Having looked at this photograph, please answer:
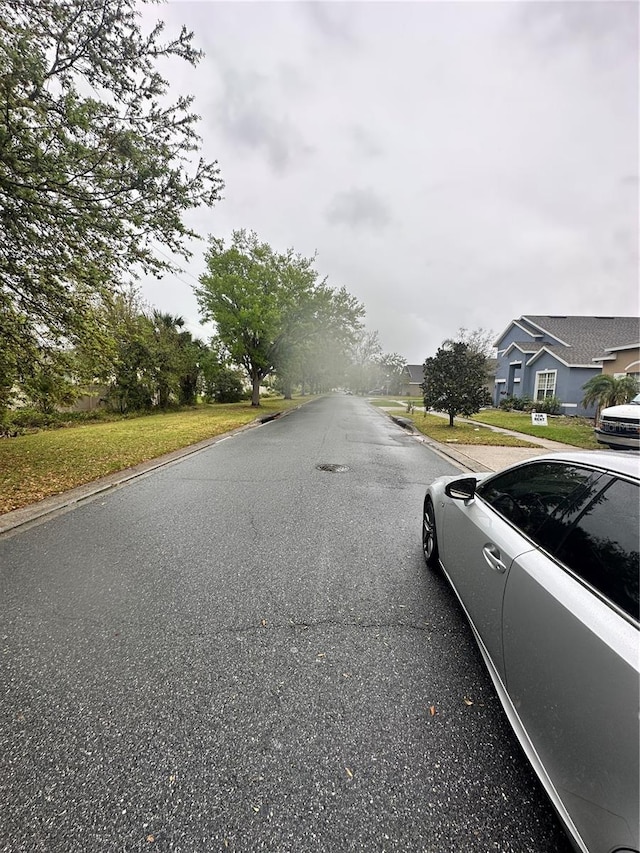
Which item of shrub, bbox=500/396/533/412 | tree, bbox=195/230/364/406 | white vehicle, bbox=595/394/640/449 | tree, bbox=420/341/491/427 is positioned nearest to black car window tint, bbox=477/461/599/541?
white vehicle, bbox=595/394/640/449

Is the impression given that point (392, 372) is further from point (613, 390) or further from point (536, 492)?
point (536, 492)

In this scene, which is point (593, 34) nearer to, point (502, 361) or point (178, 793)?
point (178, 793)

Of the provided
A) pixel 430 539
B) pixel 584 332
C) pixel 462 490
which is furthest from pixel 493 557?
pixel 584 332

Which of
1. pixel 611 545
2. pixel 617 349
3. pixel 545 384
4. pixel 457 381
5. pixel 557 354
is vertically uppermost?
pixel 557 354

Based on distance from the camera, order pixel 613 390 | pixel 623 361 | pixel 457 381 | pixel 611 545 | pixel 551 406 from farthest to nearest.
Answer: pixel 551 406 < pixel 623 361 < pixel 457 381 < pixel 613 390 < pixel 611 545

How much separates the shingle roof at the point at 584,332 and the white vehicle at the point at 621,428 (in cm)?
1395

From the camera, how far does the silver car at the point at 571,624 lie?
1111 millimetres

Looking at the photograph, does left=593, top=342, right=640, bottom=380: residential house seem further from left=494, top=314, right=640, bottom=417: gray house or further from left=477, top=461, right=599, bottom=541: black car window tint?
left=477, top=461, right=599, bottom=541: black car window tint

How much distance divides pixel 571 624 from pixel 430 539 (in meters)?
2.14

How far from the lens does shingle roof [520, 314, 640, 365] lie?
21.9m

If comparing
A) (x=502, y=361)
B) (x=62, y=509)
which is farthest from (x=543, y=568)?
(x=502, y=361)

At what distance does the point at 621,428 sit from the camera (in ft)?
29.7

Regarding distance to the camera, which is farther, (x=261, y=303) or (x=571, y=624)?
(x=261, y=303)

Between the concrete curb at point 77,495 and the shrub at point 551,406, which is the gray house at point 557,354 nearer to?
the shrub at point 551,406
